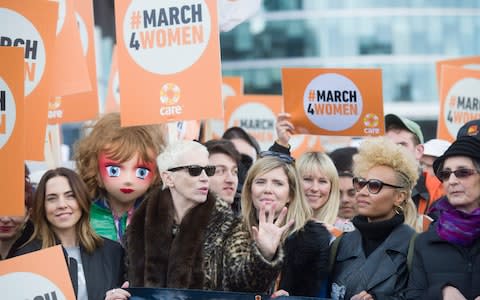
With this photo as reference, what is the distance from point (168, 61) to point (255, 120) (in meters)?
3.93

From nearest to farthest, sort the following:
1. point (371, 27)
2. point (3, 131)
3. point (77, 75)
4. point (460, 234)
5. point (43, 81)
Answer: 1. point (460, 234)
2. point (3, 131)
3. point (43, 81)
4. point (77, 75)
5. point (371, 27)

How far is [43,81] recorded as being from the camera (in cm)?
744

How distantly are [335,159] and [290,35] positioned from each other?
55782 millimetres

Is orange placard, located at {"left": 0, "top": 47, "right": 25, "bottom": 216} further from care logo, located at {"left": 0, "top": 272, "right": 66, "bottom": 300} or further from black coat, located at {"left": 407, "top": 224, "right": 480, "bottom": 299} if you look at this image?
black coat, located at {"left": 407, "top": 224, "right": 480, "bottom": 299}

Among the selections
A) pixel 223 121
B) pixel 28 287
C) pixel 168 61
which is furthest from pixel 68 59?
pixel 223 121

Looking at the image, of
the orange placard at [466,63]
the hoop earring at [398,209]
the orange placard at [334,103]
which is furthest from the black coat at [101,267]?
the orange placard at [466,63]

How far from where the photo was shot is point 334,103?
8398 mm

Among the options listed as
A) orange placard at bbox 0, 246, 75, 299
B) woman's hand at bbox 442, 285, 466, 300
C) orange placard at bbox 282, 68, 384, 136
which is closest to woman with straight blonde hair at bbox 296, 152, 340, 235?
orange placard at bbox 282, 68, 384, 136

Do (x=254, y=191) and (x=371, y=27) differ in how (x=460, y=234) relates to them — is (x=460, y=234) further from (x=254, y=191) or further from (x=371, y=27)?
(x=371, y=27)

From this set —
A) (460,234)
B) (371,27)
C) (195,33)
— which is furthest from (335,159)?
(371,27)

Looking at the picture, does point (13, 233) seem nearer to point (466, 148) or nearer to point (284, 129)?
point (284, 129)

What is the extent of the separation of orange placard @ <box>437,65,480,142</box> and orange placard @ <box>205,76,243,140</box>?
2.28 meters

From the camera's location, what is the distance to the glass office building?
62.2 metres

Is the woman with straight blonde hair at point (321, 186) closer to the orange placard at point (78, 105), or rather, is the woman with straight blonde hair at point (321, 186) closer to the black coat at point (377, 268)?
the black coat at point (377, 268)
